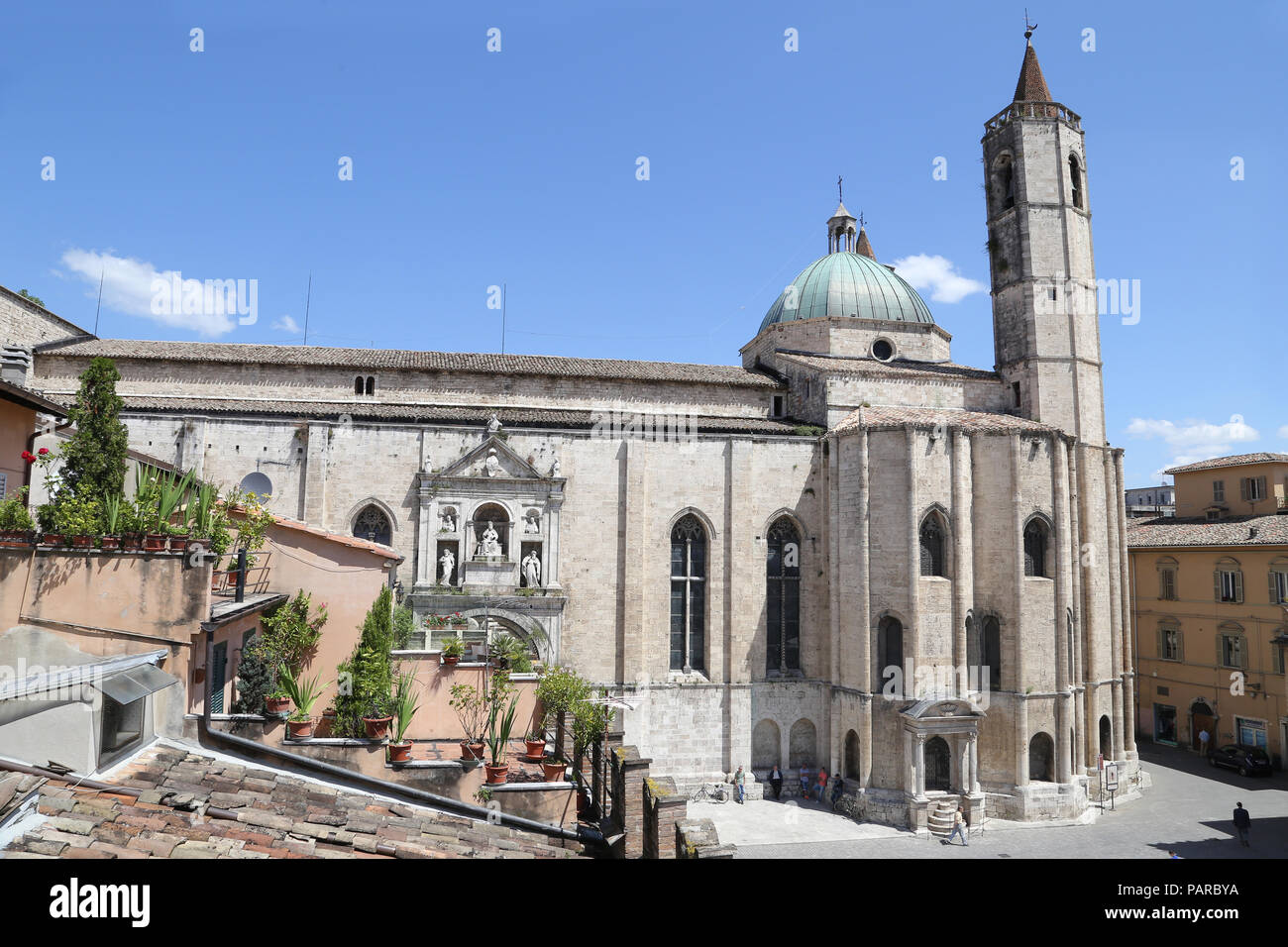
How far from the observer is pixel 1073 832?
2075cm

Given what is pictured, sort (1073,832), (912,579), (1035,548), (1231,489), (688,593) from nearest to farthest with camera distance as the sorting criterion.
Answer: (1073,832), (912,579), (1035,548), (688,593), (1231,489)

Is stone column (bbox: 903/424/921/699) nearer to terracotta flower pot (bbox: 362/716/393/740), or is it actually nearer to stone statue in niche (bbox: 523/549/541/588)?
stone statue in niche (bbox: 523/549/541/588)

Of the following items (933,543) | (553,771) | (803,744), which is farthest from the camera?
(803,744)

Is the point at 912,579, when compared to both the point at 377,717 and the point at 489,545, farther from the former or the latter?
the point at 377,717

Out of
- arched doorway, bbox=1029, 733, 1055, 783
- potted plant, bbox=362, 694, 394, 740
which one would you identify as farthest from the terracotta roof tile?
potted plant, bbox=362, 694, 394, 740

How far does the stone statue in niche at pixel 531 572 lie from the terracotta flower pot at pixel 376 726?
11.6m

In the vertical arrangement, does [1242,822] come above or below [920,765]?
below

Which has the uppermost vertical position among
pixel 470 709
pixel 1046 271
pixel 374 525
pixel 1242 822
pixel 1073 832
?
pixel 1046 271

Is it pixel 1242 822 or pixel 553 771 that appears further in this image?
pixel 1242 822

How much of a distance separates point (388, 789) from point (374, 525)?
13779 mm

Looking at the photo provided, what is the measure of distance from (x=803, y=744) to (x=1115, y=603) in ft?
38.7

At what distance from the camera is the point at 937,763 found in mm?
22141

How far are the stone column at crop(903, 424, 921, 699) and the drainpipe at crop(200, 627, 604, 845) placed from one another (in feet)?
46.4

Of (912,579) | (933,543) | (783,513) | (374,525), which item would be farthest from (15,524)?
(933,543)
